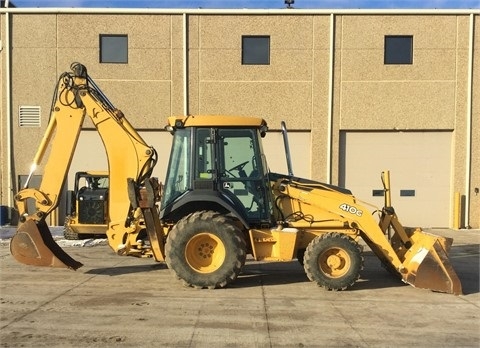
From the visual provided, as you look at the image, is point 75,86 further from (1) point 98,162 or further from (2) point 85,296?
(1) point 98,162

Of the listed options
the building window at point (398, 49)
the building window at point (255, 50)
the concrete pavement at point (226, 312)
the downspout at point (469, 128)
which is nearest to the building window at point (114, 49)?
the building window at point (255, 50)

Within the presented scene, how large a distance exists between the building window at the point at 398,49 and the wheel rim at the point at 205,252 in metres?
11.3

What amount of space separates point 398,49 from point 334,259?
11082 mm

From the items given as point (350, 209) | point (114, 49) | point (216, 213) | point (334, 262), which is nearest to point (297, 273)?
point (334, 262)

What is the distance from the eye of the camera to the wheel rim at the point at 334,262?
7.51 m

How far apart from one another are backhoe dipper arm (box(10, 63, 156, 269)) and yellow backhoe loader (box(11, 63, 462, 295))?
17 millimetres

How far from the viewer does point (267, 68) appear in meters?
16.2

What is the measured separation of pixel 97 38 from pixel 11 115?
387 centimetres

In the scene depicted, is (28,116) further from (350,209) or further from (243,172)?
(350,209)

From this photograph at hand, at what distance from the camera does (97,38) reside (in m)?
16.1

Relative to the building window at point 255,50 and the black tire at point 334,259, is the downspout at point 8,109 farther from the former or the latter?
the black tire at point 334,259

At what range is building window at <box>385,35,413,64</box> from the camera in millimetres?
16312

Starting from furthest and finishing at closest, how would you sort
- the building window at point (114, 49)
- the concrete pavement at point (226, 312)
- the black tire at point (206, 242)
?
the building window at point (114, 49) → the black tire at point (206, 242) → the concrete pavement at point (226, 312)

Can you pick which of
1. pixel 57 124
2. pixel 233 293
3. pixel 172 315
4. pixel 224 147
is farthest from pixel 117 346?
pixel 57 124
